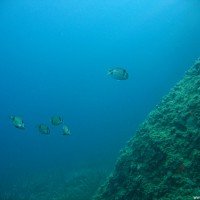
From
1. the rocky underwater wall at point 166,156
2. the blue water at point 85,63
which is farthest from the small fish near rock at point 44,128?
the blue water at point 85,63

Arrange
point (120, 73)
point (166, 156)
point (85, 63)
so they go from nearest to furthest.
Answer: point (166, 156)
point (120, 73)
point (85, 63)

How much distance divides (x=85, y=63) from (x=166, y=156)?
4207 inches

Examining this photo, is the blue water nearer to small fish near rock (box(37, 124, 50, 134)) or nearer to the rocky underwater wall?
the rocky underwater wall

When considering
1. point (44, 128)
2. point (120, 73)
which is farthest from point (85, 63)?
point (120, 73)

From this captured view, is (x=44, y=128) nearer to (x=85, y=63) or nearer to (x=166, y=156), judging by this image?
(x=166, y=156)

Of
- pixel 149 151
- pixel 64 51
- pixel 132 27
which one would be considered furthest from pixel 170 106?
pixel 64 51

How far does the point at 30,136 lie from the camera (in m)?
106

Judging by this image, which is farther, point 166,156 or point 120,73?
point 120,73

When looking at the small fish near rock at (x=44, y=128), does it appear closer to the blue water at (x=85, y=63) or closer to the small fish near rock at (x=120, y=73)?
the small fish near rock at (x=120, y=73)

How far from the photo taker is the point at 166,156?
247 inches

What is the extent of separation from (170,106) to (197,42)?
205ft

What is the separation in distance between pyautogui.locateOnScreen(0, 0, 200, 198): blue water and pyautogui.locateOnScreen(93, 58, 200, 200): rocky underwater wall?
50.0m

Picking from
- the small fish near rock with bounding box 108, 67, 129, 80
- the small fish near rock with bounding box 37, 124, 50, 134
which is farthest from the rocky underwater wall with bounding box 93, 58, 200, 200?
the small fish near rock with bounding box 37, 124, 50, 134

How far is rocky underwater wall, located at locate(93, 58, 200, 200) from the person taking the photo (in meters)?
5.68
